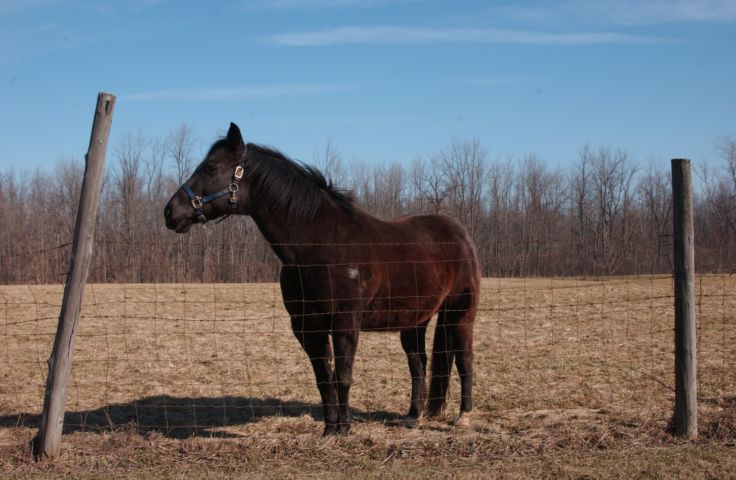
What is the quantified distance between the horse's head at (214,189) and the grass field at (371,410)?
34.4 inches

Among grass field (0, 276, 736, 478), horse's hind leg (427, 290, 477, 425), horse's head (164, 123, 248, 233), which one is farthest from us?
horse's hind leg (427, 290, 477, 425)

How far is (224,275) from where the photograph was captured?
31.0 meters

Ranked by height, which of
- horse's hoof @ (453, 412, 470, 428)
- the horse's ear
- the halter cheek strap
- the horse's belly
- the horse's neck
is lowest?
horse's hoof @ (453, 412, 470, 428)

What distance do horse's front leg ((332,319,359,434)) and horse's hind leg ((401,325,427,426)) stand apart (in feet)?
3.85

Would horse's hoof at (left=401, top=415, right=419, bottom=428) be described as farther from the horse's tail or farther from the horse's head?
the horse's head

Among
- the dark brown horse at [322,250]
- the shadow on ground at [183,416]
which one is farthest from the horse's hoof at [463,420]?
the shadow on ground at [183,416]

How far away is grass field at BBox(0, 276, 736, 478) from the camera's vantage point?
4555 millimetres

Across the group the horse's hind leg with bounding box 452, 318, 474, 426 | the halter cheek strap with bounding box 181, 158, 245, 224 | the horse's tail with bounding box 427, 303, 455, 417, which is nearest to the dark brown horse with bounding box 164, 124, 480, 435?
the halter cheek strap with bounding box 181, 158, 245, 224

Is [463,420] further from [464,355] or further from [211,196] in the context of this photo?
[211,196]

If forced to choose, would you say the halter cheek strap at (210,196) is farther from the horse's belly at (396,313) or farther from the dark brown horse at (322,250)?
the horse's belly at (396,313)

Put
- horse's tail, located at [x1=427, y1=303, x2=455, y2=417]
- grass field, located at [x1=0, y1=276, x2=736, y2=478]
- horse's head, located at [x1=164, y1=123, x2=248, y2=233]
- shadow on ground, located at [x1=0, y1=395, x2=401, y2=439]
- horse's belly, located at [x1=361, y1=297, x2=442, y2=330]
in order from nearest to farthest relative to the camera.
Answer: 1. grass field, located at [x1=0, y1=276, x2=736, y2=478]
2. horse's head, located at [x1=164, y1=123, x2=248, y2=233]
3. horse's belly, located at [x1=361, y1=297, x2=442, y2=330]
4. shadow on ground, located at [x1=0, y1=395, x2=401, y2=439]
5. horse's tail, located at [x1=427, y1=303, x2=455, y2=417]

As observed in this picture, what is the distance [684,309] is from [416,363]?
2652 millimetres

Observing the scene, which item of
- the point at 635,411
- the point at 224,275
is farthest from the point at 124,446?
the point at 224,275

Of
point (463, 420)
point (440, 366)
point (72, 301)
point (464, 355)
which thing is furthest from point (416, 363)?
point (72, 301)
